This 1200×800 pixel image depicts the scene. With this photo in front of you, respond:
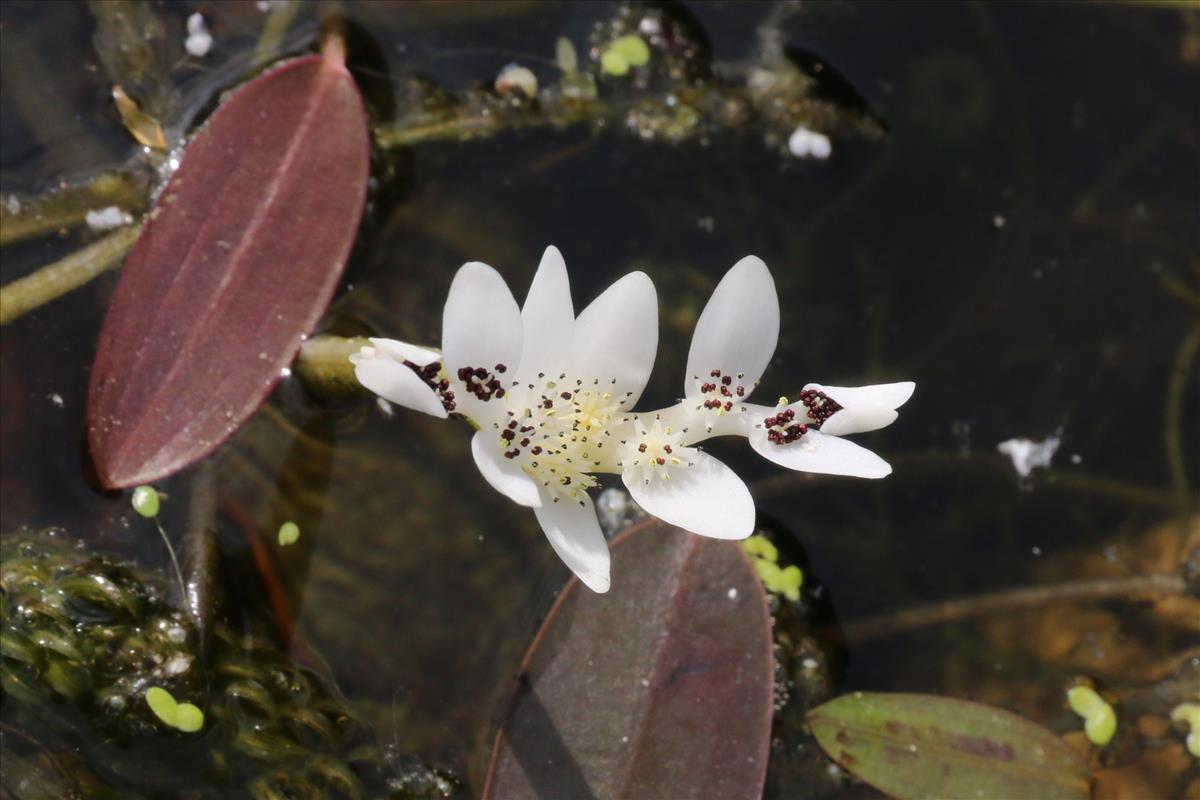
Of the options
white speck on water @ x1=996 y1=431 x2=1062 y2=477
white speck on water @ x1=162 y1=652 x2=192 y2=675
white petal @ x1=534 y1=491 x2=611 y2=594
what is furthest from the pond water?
white petal @ x1=534 y1=491 x2=611 y2=594

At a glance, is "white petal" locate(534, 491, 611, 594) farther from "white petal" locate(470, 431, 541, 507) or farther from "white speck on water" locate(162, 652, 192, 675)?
"white speck on water" locate(162, 652, 192, 675)

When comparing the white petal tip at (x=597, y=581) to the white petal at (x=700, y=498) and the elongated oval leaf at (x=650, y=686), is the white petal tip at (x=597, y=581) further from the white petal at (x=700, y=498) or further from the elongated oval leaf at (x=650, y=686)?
the elongated oval leaf at (x=650, y=686)

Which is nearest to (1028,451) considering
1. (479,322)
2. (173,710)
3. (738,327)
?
(738,327)

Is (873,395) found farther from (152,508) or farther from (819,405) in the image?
(152,508)

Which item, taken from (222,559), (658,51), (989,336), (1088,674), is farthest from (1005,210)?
(222,559)

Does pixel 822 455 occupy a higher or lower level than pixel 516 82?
lower

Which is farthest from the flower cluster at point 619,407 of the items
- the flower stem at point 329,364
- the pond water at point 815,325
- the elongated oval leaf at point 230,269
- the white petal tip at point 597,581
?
the pond water at point 815,325
